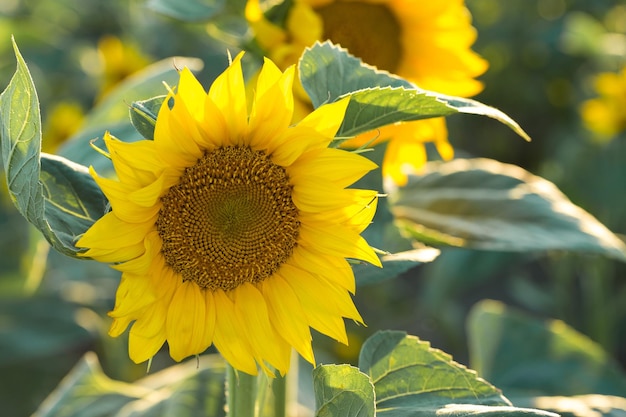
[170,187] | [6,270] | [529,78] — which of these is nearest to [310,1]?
[170,187]

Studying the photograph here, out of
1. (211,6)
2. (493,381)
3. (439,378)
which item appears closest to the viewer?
(439,378)

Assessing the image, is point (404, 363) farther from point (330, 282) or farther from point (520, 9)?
point (520, 9)

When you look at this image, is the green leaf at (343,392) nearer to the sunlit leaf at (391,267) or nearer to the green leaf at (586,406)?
the sunlit leaf at (391,267)

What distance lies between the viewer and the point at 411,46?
1.18 meters

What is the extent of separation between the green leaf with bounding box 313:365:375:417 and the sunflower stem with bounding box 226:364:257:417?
0.10 m

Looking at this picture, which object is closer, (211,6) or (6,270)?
(211,6)

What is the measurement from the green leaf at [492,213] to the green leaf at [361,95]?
0.86 ft

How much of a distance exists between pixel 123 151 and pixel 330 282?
0.19 meters

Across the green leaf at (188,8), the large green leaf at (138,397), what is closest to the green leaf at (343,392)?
the large green leaf at (138,397)

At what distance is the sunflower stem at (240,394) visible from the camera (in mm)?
789

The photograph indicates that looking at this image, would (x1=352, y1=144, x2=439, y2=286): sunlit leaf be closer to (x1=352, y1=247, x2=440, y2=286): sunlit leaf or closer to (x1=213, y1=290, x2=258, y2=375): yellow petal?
(x1=352, y1=247, x2=440, y2=286): sunlit leaf

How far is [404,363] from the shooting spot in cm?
79

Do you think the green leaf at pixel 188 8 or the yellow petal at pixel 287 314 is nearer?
the yellow petal at pixel 287 314

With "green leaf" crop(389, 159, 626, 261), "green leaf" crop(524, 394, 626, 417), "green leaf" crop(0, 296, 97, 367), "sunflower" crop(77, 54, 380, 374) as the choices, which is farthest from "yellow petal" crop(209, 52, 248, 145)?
"green leaf" crop(0, 296, 97, 367)
